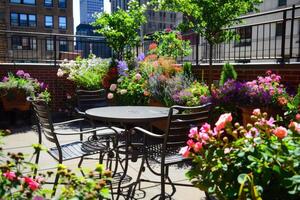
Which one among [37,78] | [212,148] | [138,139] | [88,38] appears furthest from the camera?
[88,38]

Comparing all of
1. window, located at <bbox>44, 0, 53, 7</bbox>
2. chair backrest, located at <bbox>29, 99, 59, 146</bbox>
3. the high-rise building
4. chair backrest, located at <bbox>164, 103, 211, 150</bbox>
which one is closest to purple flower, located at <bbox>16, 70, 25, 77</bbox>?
chair backrest, located at <bbox>29, 99, 59, 146</bbox>

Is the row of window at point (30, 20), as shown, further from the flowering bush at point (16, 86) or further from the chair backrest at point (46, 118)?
the chair backrest at point (46, 118)

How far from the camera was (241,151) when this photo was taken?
1.42 metres

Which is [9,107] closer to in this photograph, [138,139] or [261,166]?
[138,139]

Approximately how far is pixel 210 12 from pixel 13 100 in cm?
480

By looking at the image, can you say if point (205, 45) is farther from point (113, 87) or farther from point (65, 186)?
point (65, 186)

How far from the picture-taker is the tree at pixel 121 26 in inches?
319

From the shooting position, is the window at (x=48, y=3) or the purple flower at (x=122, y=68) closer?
the purple flower at (x=122, y=68)

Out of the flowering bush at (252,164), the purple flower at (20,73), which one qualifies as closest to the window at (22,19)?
the purple flower at (20,73)

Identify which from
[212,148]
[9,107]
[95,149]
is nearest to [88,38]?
[9,107]

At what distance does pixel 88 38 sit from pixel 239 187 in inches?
372

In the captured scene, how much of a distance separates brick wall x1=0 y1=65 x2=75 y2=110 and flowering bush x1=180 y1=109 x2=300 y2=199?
770 centimetres

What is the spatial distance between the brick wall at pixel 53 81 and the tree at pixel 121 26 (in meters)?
1.73

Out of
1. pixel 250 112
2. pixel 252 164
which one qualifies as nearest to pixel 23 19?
pixel 250 112
